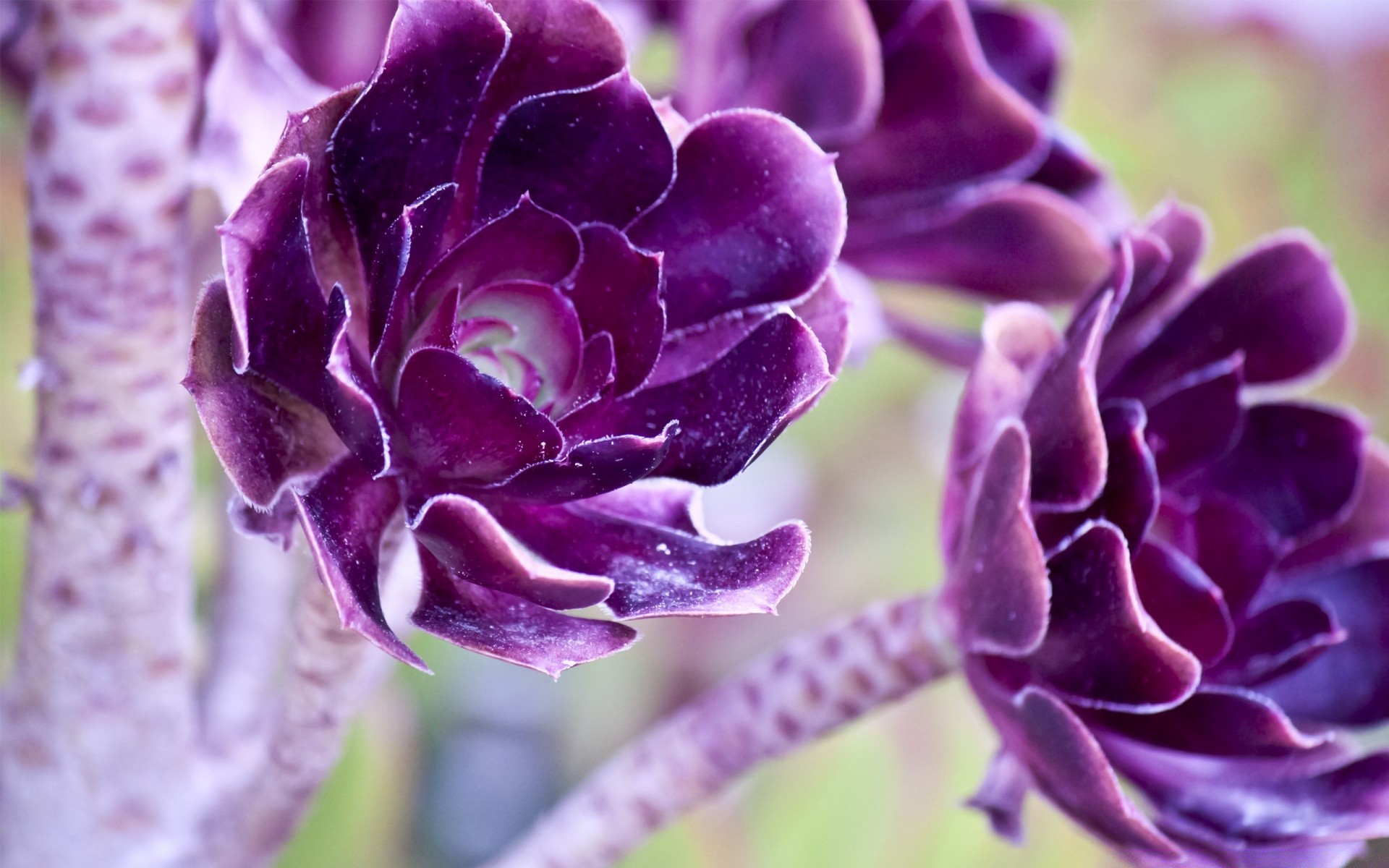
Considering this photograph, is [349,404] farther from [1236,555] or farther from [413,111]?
[1236,555]

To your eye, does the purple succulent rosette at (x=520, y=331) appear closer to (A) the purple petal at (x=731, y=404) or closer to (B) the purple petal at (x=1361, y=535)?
(A) the purple petal at (x=731, y=404)

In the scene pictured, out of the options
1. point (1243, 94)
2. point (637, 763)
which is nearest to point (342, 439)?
point (637, 763)

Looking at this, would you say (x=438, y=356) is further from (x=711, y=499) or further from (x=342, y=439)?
(x=711, y=499)

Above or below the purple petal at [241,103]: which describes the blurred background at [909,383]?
below

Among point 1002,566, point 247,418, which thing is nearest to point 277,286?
point 247,418

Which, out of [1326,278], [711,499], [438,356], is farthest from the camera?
[711,499]

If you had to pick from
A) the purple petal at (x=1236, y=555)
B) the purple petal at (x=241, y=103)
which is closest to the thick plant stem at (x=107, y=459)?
the purple petal at (x=241, y=103)

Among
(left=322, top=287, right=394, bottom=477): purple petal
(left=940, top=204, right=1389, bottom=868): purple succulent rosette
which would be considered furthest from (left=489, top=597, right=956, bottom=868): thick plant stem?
(left=322, top=287, right=394, bottom=477): purple petal
